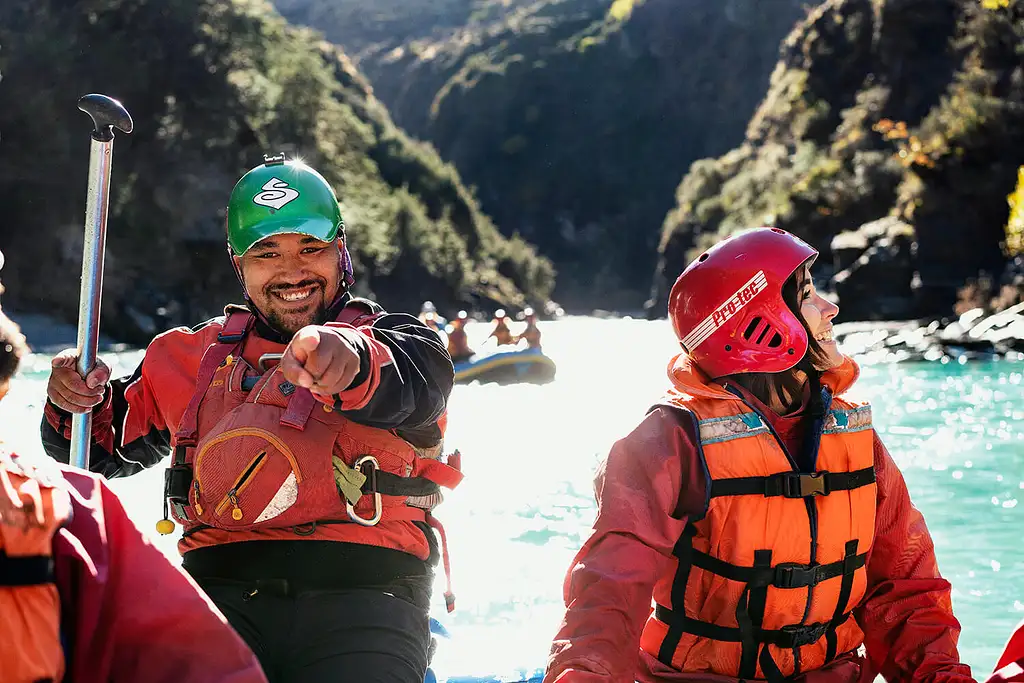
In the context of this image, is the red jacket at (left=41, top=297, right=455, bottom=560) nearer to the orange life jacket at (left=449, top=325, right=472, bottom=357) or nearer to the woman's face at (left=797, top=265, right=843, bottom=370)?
the woman's face at (left=797, top=265, right=843, bottom=370)

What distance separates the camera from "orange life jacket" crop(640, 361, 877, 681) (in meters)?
2.34

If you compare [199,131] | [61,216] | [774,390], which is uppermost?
[199,131]

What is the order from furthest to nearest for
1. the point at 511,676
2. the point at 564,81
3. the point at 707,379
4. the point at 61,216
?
1. the point at 564,81
2. the point at 61,216
3. the point at 511,676
4. the point at 707,379

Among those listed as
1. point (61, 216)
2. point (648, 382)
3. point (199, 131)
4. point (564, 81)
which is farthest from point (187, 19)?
point (564, 81)

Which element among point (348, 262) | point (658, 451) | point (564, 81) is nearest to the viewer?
point (658, 451)

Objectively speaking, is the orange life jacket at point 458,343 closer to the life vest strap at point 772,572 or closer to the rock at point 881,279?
the rock at point 881,279

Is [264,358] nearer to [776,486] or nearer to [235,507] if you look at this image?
[235,507]

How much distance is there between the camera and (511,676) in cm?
346

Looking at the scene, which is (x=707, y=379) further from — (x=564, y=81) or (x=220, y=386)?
(x=564, y=81)

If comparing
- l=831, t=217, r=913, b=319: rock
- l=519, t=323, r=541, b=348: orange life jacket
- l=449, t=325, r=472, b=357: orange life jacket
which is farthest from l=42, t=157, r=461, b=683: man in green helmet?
l=831, t=217, r=913, b=319: rock

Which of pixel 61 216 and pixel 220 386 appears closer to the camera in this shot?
pixel 220 386

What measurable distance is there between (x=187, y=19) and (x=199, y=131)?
5.44m

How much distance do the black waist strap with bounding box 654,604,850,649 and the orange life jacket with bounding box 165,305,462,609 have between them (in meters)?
0.66

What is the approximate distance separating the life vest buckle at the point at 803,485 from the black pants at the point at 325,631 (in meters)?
0.92
